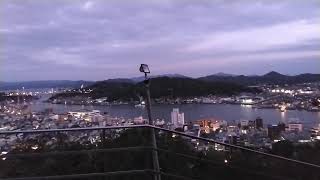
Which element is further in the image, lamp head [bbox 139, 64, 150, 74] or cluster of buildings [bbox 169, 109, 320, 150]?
cluster of buildings [bbox 169, 109, 320, 150]

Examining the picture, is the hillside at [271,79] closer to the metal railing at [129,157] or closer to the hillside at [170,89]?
the hillside at [170,89]

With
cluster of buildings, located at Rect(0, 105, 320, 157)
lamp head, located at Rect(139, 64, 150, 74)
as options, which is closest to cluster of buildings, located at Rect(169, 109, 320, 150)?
cluster of buildings, located at Rect(0, 105, 320, 157)

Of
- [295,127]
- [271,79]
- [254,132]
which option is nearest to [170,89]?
[254,132]

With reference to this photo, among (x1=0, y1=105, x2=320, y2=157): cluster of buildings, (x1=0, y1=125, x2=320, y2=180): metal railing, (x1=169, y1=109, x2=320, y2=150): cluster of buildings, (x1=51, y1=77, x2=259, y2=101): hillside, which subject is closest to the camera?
(x1=0, y1=125, x2=320, y2=180): metal railing

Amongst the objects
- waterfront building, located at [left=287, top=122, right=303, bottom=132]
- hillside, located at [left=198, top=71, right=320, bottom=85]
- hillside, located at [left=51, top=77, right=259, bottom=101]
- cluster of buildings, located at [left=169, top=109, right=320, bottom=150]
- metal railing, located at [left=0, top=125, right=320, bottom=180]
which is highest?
hillside, located at [left=198, top=71, right=320, bottom=85]

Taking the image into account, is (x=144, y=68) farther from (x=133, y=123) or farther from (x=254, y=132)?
(x=254, y=132)

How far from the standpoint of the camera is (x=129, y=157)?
3.71 metres

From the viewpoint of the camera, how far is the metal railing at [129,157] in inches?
134

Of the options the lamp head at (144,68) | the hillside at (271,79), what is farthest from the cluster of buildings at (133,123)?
the hillside at (271,79)

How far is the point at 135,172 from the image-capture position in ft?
11.5

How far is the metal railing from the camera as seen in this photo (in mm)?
3406

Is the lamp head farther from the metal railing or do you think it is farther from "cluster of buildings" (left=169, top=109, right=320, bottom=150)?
"cluster of buildings" (left=169, top=109, right=320, bottom=150)

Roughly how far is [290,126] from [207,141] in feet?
28.2

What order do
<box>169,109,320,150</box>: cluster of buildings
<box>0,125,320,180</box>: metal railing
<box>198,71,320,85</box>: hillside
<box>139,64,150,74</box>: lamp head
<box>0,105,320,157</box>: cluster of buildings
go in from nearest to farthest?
<box>0,125,320,180</box>: metal railing → <box>139,64,150,74</box>: lamp head → <box>0,105,320,157</box>: cluster of buildings → <box>169,109,320,150</box>: cluster of buildings → <box>198,71,320,85</box>: hillside
